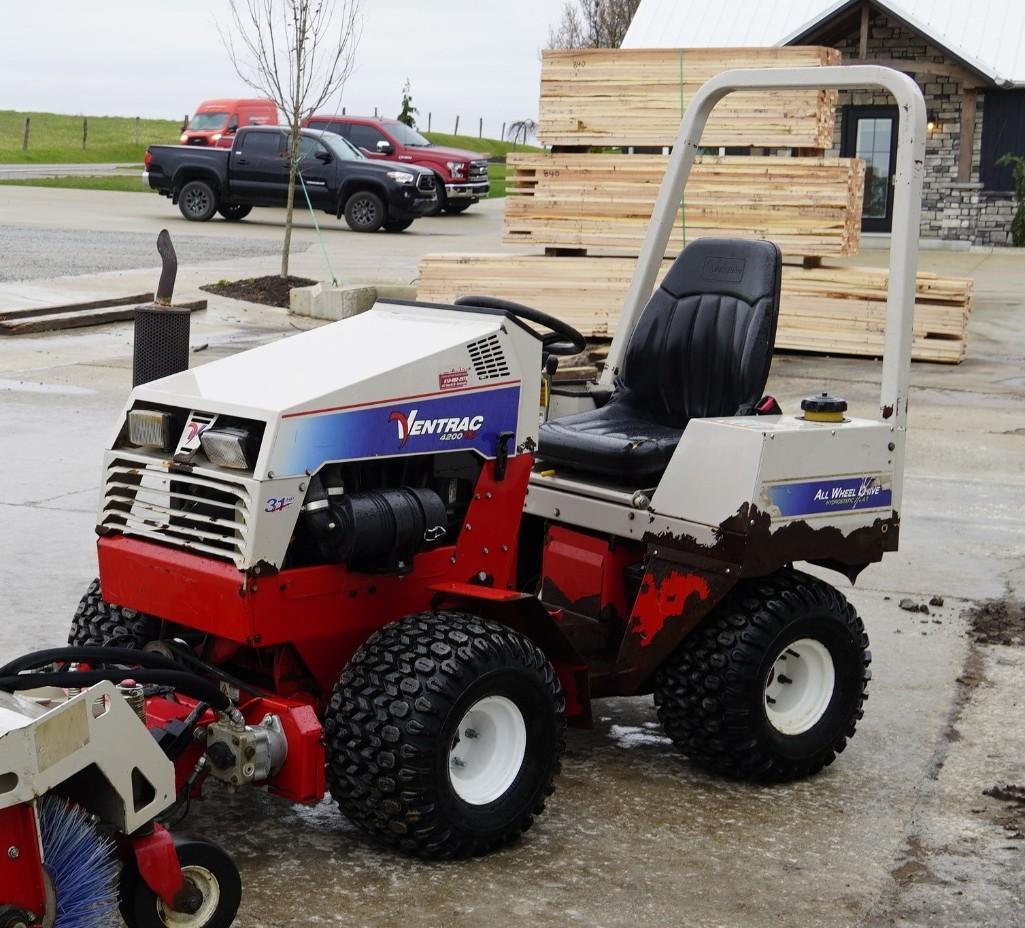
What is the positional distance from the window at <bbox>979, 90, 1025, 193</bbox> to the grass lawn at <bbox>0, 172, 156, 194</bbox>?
51.8 ft

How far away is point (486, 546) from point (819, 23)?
73.8 feet

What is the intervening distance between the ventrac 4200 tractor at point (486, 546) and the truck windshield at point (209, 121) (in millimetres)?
25064

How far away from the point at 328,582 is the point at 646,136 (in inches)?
380

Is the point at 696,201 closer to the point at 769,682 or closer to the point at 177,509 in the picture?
the point at 769,682

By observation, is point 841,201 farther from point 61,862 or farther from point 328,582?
point 61,862

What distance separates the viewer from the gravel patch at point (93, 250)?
17.7 meters

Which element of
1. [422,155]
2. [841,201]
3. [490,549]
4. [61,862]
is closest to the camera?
[61,862]

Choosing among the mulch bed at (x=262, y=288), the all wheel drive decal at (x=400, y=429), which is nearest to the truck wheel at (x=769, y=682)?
the all wheel drive decal at (x=400, y=429)

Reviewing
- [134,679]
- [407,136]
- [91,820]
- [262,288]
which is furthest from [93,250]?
[91,820]

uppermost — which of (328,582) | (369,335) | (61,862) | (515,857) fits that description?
(369,335)

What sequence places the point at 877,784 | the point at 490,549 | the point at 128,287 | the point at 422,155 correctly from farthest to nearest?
the point at 422,155, the point at 128,287, the point at 877,784, the point at 490,549

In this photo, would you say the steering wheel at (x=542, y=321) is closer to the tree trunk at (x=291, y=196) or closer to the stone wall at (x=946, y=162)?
the tree trunk at (x=291, y=196)

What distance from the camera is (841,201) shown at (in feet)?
41.9

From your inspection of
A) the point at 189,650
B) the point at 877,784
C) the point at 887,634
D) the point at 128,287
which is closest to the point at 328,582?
the point at 189,650
